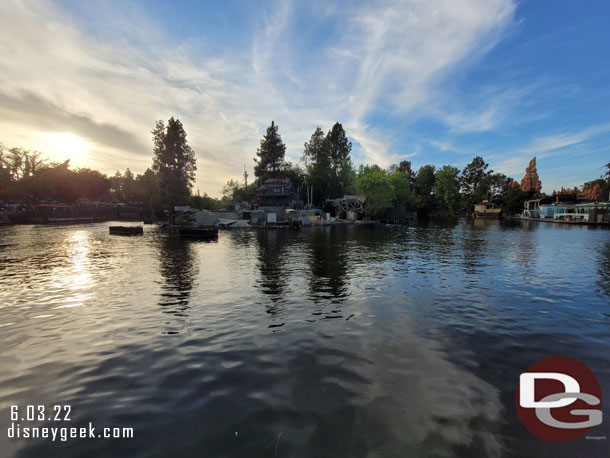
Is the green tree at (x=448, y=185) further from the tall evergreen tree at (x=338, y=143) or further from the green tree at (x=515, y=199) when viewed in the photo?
the tall evergreen tree at (x=338, y=143)

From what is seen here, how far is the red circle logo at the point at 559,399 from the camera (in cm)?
520

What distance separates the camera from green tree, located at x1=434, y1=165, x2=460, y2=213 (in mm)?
108125

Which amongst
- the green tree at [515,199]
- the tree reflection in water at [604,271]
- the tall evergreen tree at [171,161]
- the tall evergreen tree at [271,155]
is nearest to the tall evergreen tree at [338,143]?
the tall evergreen tree at [271,155]

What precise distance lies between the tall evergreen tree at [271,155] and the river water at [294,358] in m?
77.8

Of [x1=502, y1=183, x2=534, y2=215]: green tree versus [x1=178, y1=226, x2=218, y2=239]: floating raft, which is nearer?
[x1=178, y1=226, x2=218, y2=239]: floating raft

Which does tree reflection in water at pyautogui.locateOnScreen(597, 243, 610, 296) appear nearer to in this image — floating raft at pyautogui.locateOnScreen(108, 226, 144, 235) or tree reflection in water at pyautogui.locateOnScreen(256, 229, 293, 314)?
tree reflection in water at pyautogui.locateOnScreen(256, 229, 293, 314)

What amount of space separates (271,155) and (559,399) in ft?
301

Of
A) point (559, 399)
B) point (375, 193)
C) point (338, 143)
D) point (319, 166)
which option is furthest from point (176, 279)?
point (338, 143)

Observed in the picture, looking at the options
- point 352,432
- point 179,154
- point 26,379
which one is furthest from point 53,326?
point 179,154

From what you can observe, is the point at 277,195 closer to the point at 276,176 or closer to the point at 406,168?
the point at 276,176

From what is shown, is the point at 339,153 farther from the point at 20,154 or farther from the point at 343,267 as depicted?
the point at 20,154

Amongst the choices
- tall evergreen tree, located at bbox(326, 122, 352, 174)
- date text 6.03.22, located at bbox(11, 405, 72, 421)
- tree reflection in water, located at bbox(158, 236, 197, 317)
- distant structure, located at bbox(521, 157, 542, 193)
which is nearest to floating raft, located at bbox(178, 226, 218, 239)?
tree reflection in water, located at bbox(158, 236, 197, 317)

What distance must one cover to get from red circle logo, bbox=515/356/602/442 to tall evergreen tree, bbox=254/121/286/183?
285ft

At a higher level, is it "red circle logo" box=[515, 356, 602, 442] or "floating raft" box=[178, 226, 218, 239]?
"floating raft" box=[178, 226, 218, 239]
